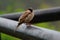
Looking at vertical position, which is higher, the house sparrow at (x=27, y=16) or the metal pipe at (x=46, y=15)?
the metal pipe at (x=46, y=15)

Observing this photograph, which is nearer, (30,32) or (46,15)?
(30,32)

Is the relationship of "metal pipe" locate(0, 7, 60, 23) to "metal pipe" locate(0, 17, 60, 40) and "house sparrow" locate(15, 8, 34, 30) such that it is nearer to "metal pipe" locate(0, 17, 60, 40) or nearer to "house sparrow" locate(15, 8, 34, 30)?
"house sparrow" locate(15, 8, 34, 30)

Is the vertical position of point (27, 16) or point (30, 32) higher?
point (27, 16)

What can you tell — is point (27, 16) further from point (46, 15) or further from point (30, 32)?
point (30, 32)

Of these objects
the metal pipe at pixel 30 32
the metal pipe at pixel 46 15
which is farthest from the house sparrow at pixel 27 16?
the metal pipe at pixel 30 32

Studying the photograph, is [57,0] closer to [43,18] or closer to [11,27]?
[43,18]

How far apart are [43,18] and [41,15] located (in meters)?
0.03

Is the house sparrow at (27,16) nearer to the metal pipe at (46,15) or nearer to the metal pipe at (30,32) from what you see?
the metal pipe at (46,15)

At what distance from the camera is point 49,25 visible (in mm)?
3781

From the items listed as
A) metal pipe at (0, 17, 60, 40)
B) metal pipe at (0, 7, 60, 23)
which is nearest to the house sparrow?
metal pipe at (0, 7, 60, 23)

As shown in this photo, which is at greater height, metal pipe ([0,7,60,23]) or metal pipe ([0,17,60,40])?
metal pipe ([0,7,60,23])

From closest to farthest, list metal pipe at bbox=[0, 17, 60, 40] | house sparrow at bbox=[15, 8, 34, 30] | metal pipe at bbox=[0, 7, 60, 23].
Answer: metal pipe at bbox=[0, 17, 60, 40] → house sparrow at bbox=[15, 8, 34, 30] → metal pipe at bbox=[0, 7, 60, 23]

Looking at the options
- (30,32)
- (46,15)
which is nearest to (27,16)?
(46,15)

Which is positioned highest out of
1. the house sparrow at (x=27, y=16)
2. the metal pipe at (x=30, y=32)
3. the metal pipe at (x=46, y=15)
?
the metal pipe at (x=46, y=15)
